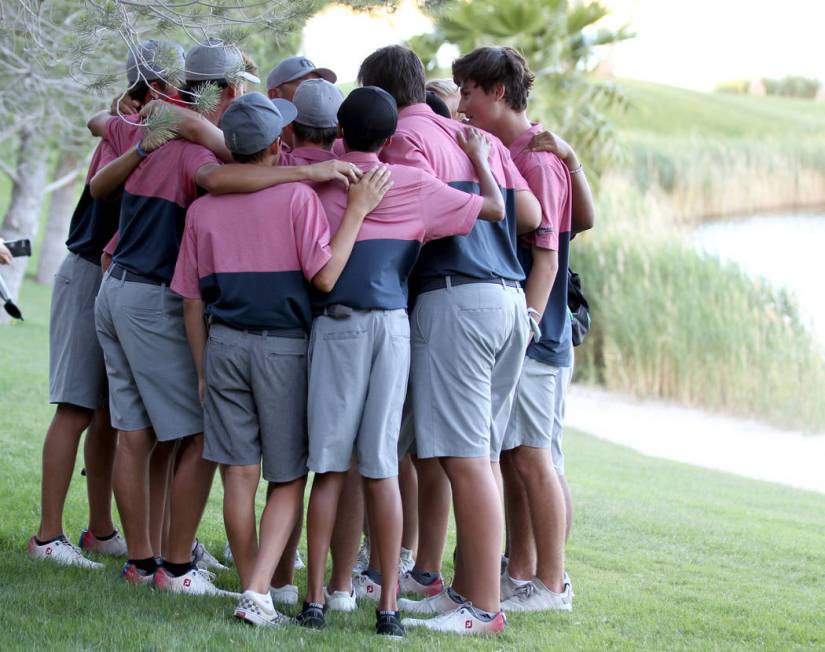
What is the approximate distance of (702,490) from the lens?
8766 mm

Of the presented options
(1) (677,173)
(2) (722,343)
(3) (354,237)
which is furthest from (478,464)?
(1) (677,173)

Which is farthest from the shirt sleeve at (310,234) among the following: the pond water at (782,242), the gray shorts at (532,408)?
the pond water at (782,242)

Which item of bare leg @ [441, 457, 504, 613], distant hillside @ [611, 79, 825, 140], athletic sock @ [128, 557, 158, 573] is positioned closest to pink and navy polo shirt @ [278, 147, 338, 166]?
bare leg @ [441, 457, 504, 613]

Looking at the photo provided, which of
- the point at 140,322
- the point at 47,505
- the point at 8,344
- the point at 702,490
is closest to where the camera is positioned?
the point at 140,322

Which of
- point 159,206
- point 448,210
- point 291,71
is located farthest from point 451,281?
point 291,71

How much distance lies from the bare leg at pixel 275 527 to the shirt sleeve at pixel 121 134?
1397 mm

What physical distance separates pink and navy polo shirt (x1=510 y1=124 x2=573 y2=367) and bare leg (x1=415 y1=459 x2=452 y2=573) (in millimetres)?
593

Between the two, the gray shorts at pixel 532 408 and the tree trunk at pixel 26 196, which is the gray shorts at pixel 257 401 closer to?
the gray shorts at pixel 532 408

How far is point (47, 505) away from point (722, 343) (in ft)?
30.8

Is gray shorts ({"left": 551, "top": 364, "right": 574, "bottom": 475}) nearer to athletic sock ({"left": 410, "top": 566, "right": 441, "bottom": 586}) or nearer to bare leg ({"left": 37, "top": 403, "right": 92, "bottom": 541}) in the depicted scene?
athletic sock ({"left": 410, "top": 566, "right": 441, "bottom": 586})

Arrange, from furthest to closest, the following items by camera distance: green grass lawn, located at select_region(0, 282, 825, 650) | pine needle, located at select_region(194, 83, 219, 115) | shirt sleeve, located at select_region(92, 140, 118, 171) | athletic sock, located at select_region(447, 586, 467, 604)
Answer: shirt sleeve, located at select_region(92, 140, 118, 171)
athletic sock, located at select_region(447, 586, 467, 604)
pine needle, located at select_region(194, 83, 219, 115)
green grass lawn, located at select_region(0, 282, 825, 650)

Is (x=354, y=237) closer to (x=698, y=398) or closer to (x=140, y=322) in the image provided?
(x=140, y=322)

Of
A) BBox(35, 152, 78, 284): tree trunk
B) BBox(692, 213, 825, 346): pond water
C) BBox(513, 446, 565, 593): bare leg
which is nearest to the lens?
BBox(513, 446, 565, 593): bare leg

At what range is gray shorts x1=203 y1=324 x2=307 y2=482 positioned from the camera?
396 cm
